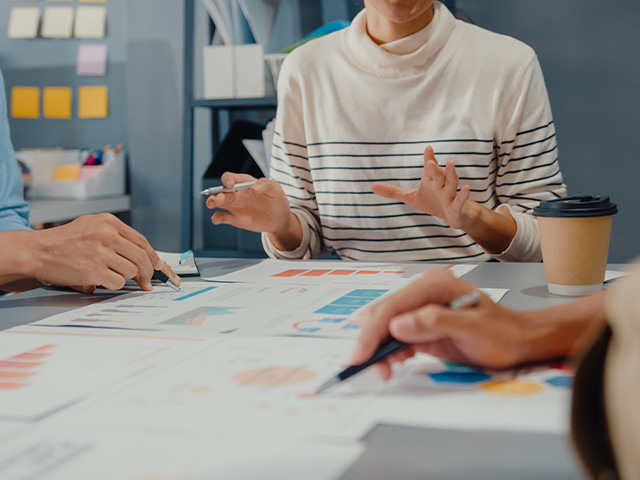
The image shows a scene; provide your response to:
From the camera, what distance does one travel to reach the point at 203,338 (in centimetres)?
64

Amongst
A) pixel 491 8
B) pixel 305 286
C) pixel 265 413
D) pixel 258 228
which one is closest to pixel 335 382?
pixel 265 413

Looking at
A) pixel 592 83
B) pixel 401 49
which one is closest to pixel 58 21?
pixel 401 49

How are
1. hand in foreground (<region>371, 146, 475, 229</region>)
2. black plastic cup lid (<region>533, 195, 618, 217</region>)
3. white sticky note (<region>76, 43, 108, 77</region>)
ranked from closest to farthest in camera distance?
black plastic cup lid (<region>533, 195, 618, 217</region>), hand in foreground (<region>371, 146, 475, 229</region>), white sticky note (<region>76, 43, 108, 77</region>)

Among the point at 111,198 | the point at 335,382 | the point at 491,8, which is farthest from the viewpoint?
the point at 111,198

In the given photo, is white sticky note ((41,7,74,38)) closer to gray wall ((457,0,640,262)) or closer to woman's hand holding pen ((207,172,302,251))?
gray wall ((457,0,640,262))

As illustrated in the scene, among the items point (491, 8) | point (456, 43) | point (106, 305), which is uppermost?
point (491, 8)

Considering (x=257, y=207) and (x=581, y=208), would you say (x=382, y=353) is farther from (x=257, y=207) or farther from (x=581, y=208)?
(x=257, y=207)

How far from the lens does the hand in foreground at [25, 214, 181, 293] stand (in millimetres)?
871

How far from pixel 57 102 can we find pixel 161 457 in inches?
88.2

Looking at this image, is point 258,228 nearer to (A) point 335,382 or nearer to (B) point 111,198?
(A) point 335,382

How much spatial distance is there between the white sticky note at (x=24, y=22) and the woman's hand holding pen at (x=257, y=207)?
5.01ft

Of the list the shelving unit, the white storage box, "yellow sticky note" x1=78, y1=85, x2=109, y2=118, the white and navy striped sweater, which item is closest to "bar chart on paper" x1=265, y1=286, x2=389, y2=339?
the white and navy striped sweater

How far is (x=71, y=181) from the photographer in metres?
2.22

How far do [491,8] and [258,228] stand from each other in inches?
47.4
